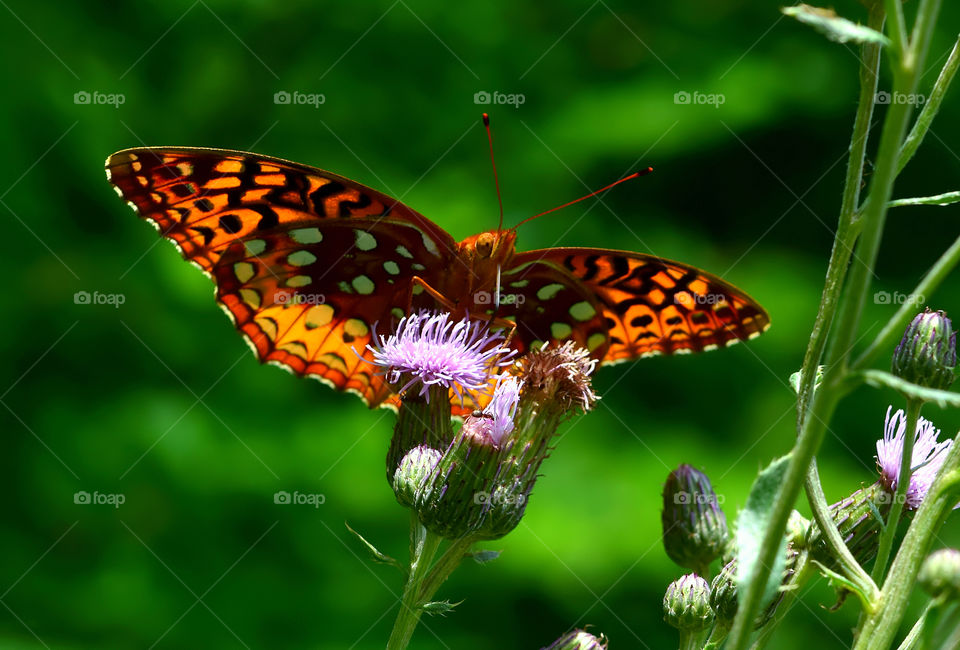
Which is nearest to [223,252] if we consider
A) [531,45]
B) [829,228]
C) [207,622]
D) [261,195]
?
[261,195]

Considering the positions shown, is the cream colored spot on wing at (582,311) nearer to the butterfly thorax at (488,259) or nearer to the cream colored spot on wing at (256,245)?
the butterfly thorax at (488,259)

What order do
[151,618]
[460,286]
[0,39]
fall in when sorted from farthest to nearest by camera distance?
1. [0,39]
2. [151,618]
3. [460,286]

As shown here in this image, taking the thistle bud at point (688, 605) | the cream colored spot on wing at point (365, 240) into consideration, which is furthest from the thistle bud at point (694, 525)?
the cream colored spot on wing at point (365, 240)

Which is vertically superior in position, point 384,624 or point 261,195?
point 261,195

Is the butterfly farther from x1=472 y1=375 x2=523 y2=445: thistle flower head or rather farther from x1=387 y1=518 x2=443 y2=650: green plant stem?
x1=387 y1=518 x2=443 y2=650: green plant stem

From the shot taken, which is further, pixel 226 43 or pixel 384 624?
pixel 226 43

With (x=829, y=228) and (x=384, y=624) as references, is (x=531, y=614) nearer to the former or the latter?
(x=384, y=624)
